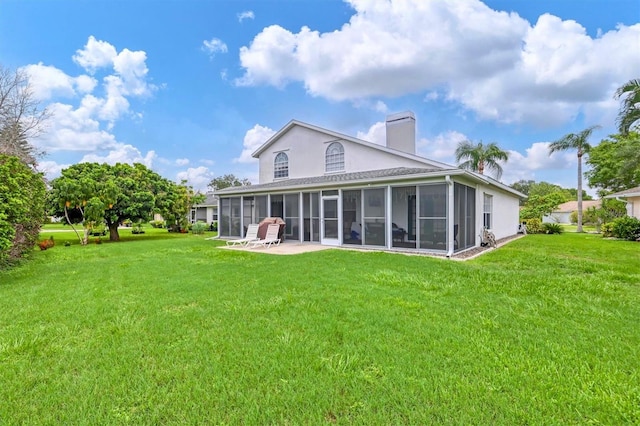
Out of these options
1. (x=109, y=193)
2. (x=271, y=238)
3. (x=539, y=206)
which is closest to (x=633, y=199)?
(x=539, y=206)

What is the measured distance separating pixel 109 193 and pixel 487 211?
17.4 m

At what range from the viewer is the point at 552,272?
7082 mm

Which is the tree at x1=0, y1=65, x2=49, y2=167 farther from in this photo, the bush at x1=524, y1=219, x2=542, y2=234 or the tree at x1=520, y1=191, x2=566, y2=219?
the tree at x1=520, y1=191, x2=566, y2=219

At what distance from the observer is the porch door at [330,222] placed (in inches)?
498

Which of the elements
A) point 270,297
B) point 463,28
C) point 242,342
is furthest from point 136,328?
point 463,28

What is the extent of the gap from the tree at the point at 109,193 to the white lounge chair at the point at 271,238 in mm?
7257

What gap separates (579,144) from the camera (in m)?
23.4

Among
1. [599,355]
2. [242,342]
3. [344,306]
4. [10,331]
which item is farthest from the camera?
[344,306]

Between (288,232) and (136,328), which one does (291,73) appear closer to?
(288,232)

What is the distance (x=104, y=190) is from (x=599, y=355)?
17388mm

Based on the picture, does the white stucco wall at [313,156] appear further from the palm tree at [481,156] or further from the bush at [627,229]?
the palm tree at [481,156]

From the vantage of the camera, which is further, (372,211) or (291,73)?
(291,73)

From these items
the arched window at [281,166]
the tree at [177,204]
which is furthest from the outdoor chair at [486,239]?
the tree at [177,204]

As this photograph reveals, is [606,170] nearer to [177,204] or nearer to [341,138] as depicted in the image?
[341,138]
